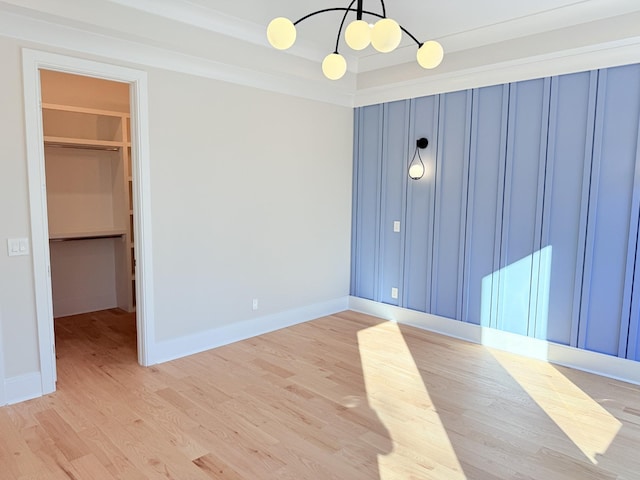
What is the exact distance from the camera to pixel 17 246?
2998mm

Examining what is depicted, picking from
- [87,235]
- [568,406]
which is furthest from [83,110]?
[568,406]

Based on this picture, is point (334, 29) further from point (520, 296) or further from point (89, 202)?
point (89, 202)

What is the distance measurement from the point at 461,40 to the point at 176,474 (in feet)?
13.3

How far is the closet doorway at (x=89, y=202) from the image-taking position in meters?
4.82

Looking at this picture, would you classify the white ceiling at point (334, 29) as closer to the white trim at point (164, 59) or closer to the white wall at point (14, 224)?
the white trim at point (164, 59)

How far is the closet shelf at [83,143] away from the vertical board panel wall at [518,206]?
2.88 m

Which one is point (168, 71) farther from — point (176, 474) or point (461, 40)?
point (176, 474)

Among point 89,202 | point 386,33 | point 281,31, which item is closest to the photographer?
point 386,33

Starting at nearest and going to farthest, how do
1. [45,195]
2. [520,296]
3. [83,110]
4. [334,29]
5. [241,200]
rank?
[45,195] → [334,29] → [520,296] → [241,200] → [83,110]

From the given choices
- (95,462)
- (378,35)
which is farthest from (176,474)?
(378,35)

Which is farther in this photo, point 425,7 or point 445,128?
point 445,128

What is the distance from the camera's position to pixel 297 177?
478 centimetres

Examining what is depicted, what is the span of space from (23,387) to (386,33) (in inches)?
131

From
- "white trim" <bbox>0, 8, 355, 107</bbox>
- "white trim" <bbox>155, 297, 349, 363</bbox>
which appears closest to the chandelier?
"white trim" <bbox>0, 8, 355, 107</bbox>
